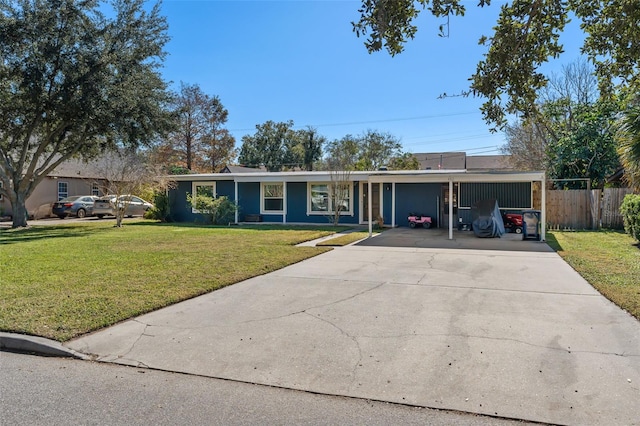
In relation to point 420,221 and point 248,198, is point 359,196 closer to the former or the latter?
point 420,221

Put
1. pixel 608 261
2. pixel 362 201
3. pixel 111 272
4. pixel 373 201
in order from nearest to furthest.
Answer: pixel 111 272, pixel 608 261, pixel 362 201, pixel 373 201

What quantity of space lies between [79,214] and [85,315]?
2401 centimetres

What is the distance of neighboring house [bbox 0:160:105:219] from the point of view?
86.1 ft

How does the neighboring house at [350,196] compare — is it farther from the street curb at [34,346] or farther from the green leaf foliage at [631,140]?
the street curb at [34,346]

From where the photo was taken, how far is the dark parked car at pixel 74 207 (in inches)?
1017

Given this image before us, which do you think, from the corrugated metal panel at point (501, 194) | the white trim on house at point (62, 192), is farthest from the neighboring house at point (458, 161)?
the white trim on house at point (62, 192)

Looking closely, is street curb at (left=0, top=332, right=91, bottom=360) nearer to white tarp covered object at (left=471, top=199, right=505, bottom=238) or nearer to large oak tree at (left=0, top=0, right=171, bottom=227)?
white tarp covered object at (left=471, top=199, right=505, bottom=238)

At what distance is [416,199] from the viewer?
1883 cm

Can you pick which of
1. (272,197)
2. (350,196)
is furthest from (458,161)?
(272,197)

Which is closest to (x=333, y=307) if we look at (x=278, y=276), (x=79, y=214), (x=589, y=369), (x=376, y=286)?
(x=376, y=286)

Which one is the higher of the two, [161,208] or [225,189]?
[225,189]

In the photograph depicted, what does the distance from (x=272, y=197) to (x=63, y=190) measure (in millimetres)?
16381

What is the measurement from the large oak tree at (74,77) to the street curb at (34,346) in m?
Answer: 14.3

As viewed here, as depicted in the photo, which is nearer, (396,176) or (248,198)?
(396,176)
